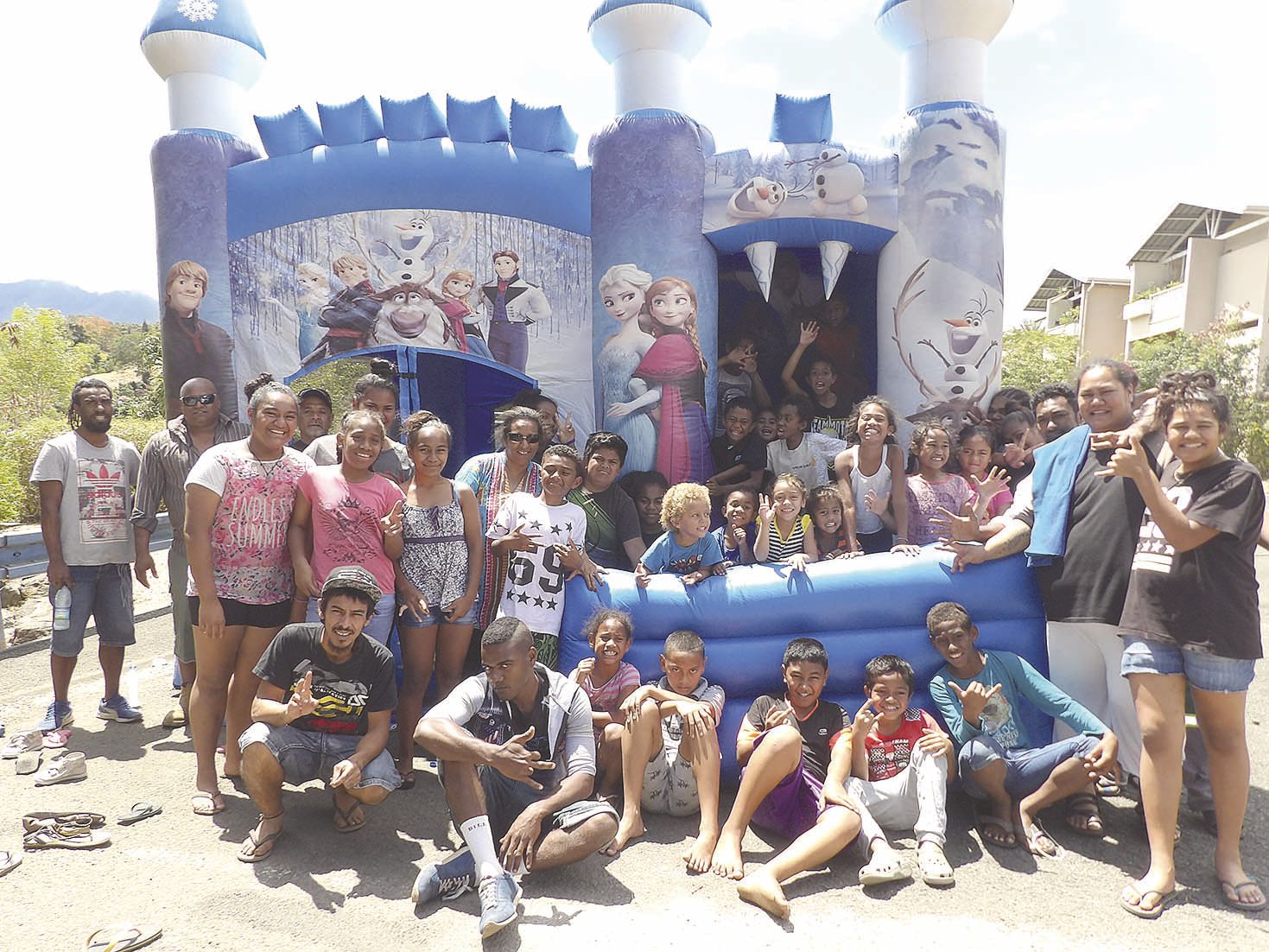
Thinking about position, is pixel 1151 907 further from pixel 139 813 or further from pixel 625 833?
pixel 139 813

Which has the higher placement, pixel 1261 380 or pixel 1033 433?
pixel 1261 380

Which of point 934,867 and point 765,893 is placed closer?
point 765,893

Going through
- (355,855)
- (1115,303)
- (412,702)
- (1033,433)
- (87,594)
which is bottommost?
(355,855)

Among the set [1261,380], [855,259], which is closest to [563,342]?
[855,259]

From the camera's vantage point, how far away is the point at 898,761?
110 inches

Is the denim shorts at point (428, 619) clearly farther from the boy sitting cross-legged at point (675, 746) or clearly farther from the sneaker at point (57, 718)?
the sneaker at point (57, 718)

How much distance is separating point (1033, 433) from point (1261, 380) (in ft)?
51.3

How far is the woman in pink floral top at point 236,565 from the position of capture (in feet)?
9.68

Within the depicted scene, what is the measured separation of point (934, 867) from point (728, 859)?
0.66 m

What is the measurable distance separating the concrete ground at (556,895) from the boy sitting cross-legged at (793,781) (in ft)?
0.29

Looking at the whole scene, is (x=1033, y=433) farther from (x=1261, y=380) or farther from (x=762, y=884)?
(x=1261, y=380)

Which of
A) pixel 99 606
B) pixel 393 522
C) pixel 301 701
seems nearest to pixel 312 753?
pixel 301 701

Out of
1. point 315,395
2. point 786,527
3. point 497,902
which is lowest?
point 497,902

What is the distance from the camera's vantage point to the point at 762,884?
238 cm
